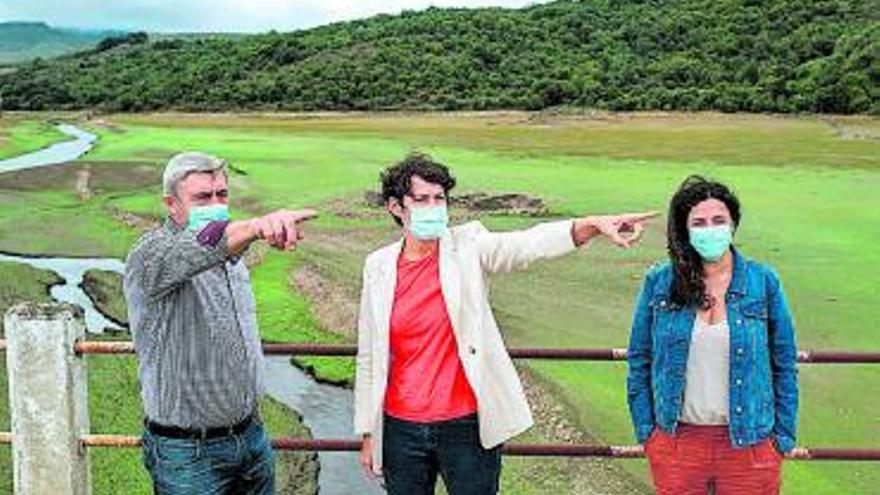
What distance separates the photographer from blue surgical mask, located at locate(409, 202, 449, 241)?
3986 mm

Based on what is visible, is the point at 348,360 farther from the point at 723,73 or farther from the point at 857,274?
the point at 723,73

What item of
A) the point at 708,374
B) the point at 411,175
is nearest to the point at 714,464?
the point at 708,374

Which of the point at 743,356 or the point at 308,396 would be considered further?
the point at 308,396

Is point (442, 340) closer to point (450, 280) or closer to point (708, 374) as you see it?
point (450, 280)

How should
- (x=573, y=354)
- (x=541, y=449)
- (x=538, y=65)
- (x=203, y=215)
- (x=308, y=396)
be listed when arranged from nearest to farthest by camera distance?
(x=203, y=215) → (x=573, y=354) → (x=541, y=449) → (x=308, y=396) → (x=538, y=65)

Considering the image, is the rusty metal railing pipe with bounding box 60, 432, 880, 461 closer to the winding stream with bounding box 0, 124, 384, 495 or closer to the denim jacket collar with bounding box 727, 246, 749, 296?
the denim jacket collar with bounding box 727, 246, 749, 296

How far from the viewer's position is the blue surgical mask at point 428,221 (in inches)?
157

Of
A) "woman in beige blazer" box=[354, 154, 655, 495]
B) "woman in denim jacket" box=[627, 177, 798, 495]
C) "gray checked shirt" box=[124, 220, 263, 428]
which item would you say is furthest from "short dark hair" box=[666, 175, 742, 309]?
"gray checked shirt" box=[124, 220, 263, 428]

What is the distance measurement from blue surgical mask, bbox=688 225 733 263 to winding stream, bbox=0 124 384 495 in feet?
15.5

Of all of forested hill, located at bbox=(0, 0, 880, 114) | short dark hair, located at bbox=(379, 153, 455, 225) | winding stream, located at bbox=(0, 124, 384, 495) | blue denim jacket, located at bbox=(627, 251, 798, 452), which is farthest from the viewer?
forested hill, located at bbox=(0, 0, 880, 114)

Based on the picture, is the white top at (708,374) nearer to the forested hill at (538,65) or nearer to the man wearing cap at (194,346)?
the man wearing cap at (194,346)

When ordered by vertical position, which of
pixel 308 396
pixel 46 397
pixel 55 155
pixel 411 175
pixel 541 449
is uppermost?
pixel 411 175

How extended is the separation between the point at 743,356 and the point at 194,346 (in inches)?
70.3

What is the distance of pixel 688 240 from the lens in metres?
4.05
